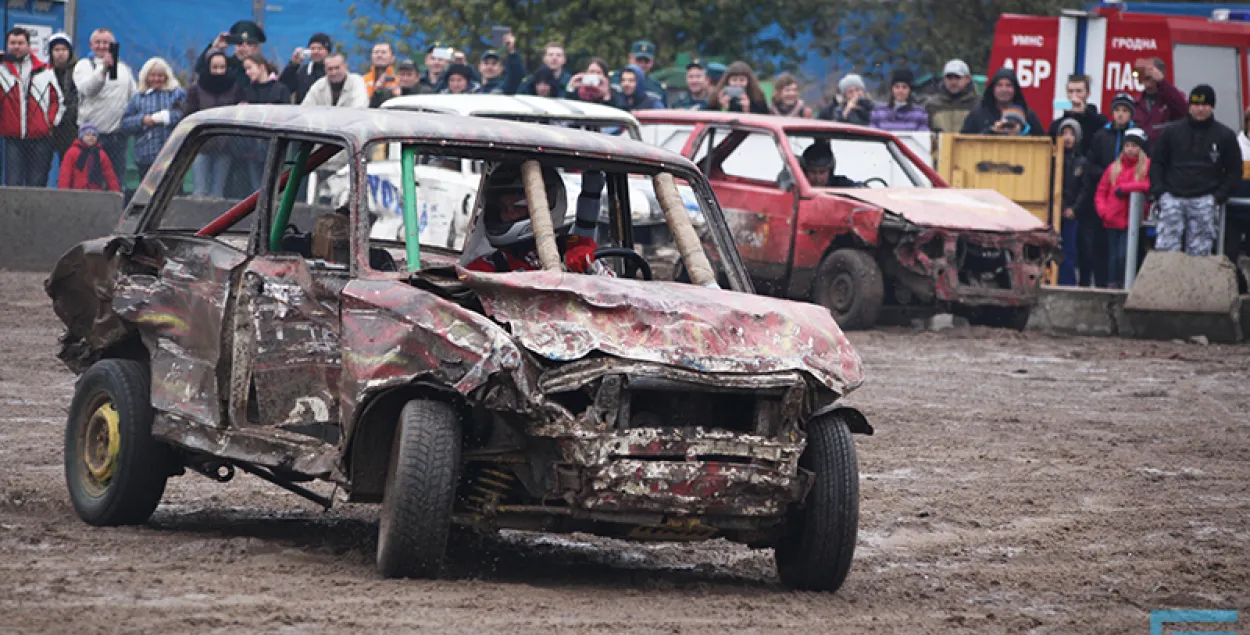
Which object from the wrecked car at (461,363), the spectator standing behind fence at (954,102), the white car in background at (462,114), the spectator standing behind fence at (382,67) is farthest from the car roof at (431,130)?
the spectator standing behind fence at (954,102)

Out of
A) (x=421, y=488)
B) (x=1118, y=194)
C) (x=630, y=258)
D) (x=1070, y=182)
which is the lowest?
(x=421, y=488)

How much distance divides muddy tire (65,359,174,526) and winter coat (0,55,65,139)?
11.3 meters

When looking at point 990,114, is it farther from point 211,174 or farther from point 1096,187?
point 211,174

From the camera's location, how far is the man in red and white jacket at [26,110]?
17781 millimetres

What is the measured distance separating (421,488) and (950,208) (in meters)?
10.5

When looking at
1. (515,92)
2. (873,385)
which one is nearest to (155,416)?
(873,385)

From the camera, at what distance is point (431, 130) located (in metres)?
6.59

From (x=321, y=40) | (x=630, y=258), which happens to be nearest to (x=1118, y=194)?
(x=321, y=40)

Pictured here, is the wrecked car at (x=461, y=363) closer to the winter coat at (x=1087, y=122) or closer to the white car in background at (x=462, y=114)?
the white car in background at (x=462, y=114)

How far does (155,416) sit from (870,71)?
25348 mm

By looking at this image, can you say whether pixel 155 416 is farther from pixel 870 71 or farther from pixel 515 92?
pixel 870 71

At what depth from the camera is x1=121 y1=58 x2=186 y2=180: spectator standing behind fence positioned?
1772cm

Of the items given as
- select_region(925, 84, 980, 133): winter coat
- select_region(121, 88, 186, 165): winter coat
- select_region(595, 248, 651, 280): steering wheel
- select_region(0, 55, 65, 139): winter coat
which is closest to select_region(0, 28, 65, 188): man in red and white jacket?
select_region(0, 55, 65, 139): winter coat

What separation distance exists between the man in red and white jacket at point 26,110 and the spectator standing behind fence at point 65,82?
6 cm
